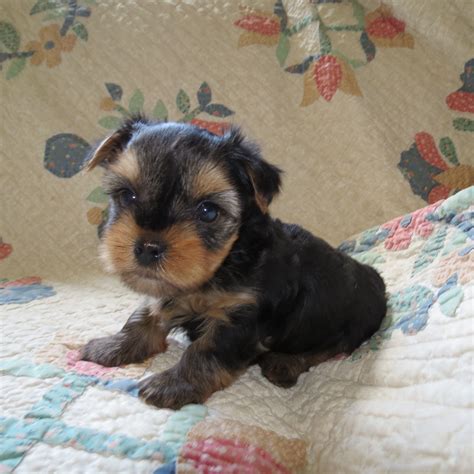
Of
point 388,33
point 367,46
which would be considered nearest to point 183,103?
point 367,46

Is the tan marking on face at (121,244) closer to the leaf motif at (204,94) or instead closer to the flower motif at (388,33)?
the leaf motif at (204,94)

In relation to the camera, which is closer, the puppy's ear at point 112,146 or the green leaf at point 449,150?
the puppy's ear at point 112,146

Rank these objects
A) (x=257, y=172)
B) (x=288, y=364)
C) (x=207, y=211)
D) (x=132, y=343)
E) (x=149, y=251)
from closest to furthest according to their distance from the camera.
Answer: (x=149, y=251) → (x=207, y=211) → (x=257, y=172) → (x=132, y=343) → (x=288, y=364)

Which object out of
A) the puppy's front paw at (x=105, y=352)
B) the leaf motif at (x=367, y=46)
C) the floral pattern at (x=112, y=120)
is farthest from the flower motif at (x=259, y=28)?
the puppy's front paw at (x=105, y=352)

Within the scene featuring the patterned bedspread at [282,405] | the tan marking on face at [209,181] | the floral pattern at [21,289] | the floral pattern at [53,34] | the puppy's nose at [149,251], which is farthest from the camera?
the floral pattern at [53,34]

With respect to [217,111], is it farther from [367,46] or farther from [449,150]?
[449,150]

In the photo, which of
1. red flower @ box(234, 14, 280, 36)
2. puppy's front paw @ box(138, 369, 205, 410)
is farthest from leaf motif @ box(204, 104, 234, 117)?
puppy's front paw @ box(138, 369, 205, 410)
